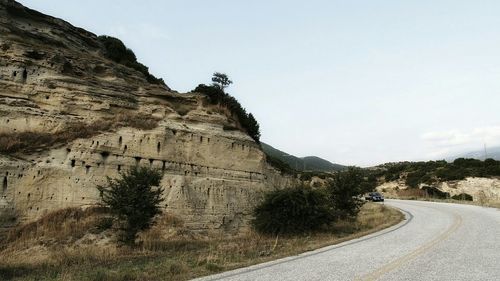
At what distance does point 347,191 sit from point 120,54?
21.3 meters

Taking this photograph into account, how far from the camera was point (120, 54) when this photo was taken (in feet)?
114

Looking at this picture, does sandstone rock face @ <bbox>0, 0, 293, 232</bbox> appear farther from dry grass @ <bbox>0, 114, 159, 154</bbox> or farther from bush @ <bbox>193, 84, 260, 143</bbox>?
bush @ <bbox>193, 84, 260, 143</bbox>

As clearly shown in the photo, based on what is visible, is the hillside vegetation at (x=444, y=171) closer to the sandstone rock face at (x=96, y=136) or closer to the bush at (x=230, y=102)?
the bush at (x=230, y=102)

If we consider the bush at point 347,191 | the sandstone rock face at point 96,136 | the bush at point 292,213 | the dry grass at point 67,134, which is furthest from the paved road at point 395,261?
the dry grass at point 67,134

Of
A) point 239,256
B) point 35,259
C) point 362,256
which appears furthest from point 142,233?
point 362,256

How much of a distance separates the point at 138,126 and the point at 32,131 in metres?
5.59

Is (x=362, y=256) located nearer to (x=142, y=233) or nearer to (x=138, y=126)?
(x=142, y=233)

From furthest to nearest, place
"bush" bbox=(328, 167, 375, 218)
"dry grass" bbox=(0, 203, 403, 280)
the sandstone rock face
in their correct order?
"bush" bbox=(328, 167, 375, 218)
the sandstone rock face
"dry grass" bbox=(0, 203, 403, 280)

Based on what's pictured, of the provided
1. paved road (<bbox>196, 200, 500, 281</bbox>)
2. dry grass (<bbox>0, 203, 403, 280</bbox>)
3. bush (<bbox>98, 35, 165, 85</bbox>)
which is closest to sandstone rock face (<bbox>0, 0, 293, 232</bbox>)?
dry grass (<bbox>0, 203, 403, 280</bbox>)

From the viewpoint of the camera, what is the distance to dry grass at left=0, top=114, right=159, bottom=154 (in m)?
21.0

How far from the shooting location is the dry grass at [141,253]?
11328mm

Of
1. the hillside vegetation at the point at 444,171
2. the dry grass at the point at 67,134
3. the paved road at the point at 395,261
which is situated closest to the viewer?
the paved road at the point at 395,261

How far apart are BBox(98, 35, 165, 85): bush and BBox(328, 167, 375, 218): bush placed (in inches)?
621

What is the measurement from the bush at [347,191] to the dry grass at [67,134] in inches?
491
